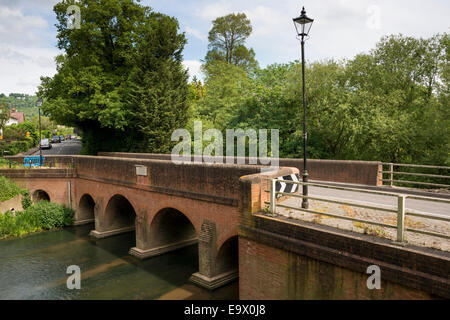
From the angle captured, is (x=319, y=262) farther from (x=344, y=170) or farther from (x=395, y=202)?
(x=344, y=170)

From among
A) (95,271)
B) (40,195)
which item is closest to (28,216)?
(40,195)

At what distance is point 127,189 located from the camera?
15.4 meters

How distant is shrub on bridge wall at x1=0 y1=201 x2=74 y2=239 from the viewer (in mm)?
18375

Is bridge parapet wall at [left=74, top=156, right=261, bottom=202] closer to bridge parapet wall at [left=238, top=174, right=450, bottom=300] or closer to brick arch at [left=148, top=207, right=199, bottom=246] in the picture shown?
brick arch at [left=148, top=207, right=199, bottom=246]

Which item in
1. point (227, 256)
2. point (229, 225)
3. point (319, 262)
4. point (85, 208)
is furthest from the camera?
point (85, 208)

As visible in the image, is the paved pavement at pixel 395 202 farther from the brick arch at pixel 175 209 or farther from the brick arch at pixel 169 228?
the brick arch at pixel 169 228

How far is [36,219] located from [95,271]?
8.57 metres

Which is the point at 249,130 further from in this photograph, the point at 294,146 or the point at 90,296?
the point at 90,296

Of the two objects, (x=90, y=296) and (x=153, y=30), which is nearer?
(x=90, y=296)

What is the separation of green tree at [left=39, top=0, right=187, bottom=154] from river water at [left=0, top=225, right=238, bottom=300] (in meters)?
9.67

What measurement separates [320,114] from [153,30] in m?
14.4

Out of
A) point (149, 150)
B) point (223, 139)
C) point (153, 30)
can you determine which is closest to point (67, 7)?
point (153, 30)

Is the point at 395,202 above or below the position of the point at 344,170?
below

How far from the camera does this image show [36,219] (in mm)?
19391
